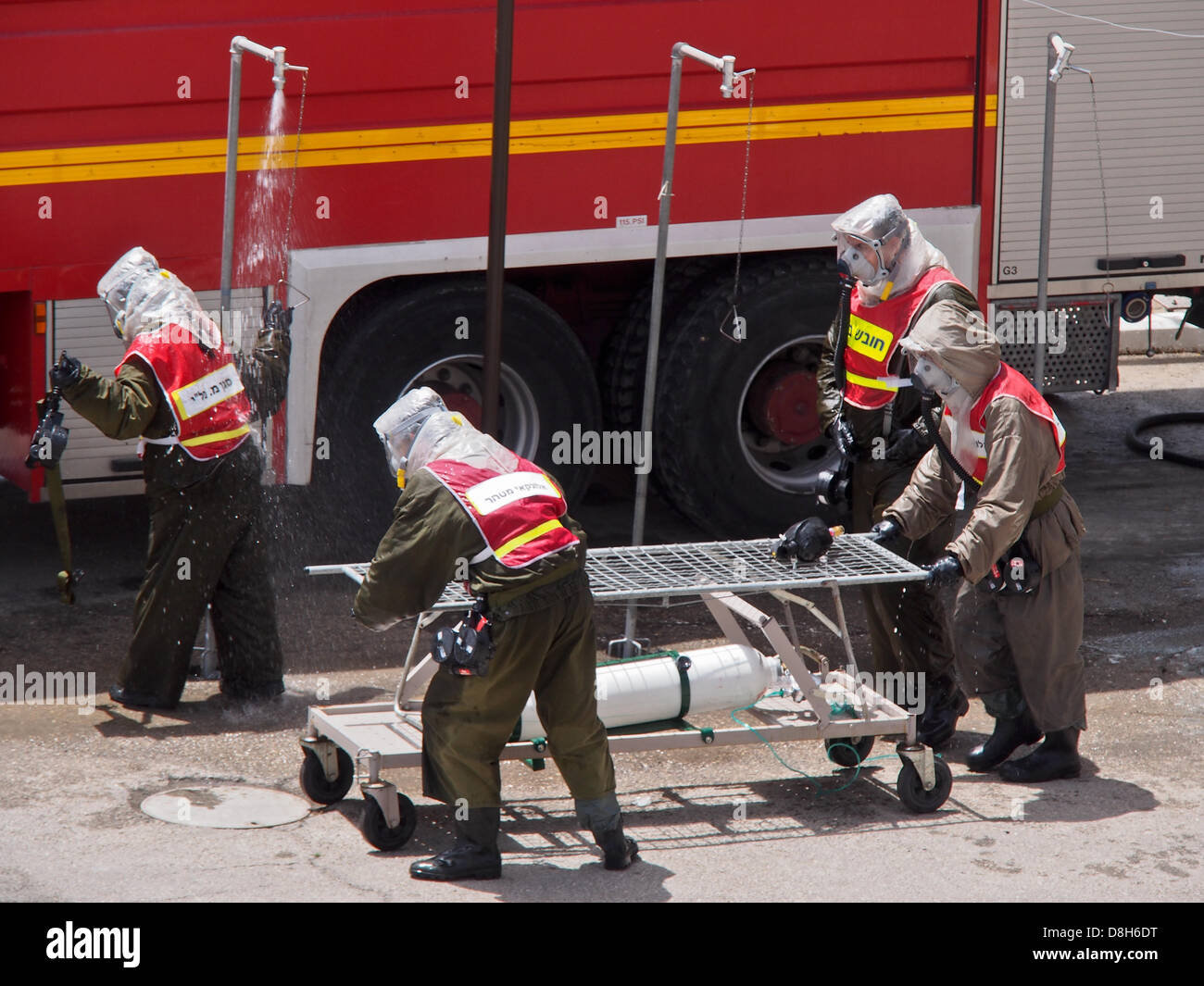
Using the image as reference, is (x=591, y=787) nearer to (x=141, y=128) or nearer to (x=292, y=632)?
(x=292, y=632)

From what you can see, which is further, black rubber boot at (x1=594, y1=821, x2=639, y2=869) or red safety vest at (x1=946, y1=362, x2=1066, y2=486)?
red safety vest at (x1=946, y1=362, x2=1066, y2=486)

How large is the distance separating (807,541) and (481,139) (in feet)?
8.94

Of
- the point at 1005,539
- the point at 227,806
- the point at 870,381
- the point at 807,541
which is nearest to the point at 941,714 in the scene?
the point at 1005,539

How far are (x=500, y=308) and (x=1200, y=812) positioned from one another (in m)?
3.03

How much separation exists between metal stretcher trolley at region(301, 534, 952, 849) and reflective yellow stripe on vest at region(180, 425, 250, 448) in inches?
39.8

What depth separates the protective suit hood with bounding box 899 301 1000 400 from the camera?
208 inches

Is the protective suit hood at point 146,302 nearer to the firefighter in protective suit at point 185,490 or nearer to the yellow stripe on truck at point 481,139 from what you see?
the firefighter in protective suit at point 185,490

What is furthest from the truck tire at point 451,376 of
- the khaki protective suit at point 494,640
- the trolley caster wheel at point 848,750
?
the khaki protective suit at point 494,640

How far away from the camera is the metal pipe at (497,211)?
6.18 metres

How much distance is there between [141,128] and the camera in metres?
6.72

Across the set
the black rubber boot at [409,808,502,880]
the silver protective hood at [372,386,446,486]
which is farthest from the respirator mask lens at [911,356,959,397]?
the black rubber boot at [409,808,502,880]

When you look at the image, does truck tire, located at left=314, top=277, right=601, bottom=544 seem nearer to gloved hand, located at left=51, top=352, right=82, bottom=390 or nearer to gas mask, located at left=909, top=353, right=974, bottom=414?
gloved hand, located at left=51, top=352, right=82, bottom=390

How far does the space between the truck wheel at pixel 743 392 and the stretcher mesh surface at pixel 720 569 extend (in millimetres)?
1998

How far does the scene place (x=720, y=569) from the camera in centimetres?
538
